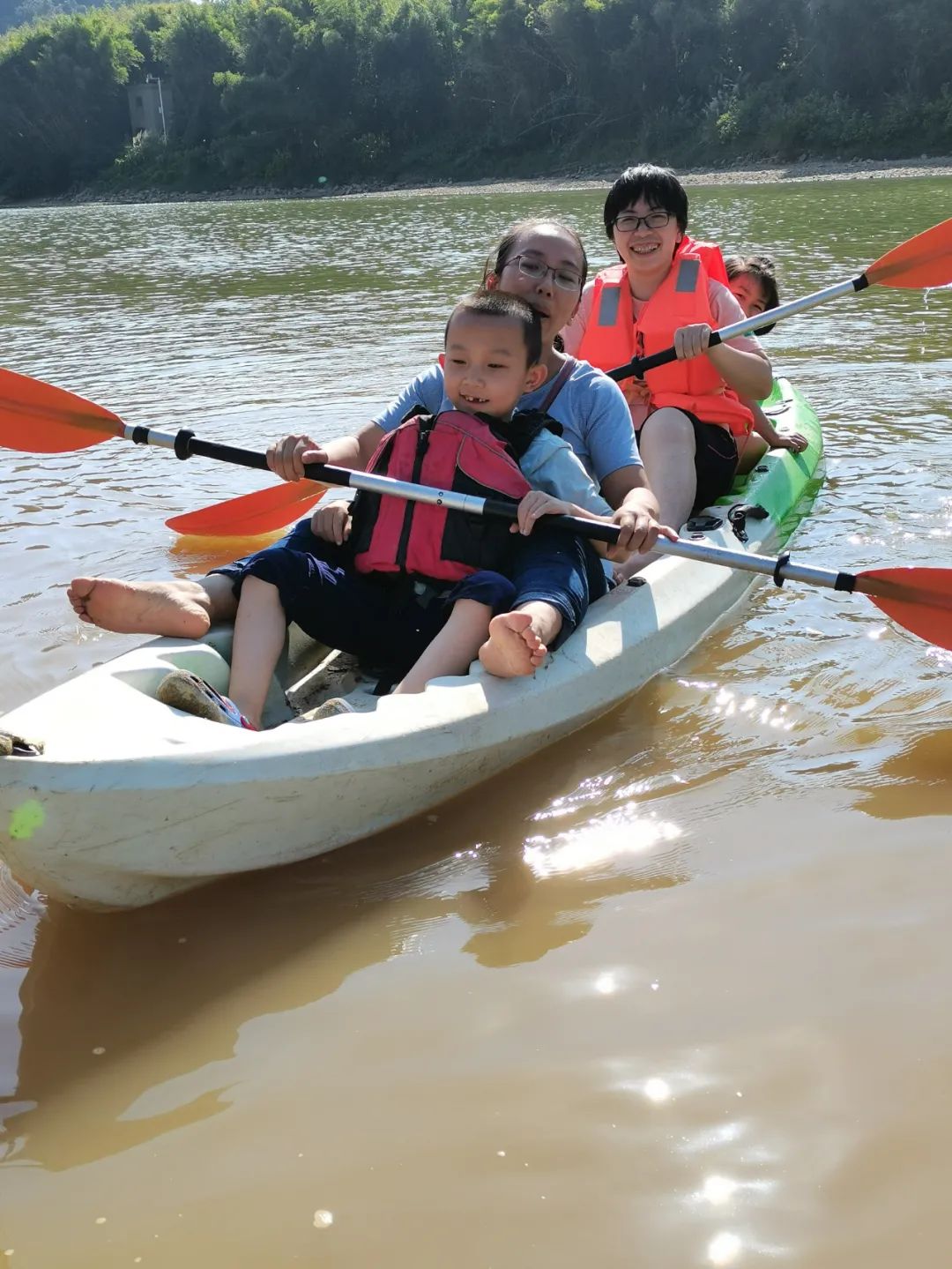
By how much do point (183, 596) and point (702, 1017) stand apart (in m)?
1.38

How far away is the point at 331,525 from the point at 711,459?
5.16ft

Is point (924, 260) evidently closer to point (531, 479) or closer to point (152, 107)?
point (531, 479)

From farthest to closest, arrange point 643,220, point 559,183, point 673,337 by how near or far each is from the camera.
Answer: point 559,183, point 673,337, point 643,220

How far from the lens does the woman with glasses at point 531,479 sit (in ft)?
8.52

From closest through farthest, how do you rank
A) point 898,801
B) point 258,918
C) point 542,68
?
1. point 258,918
2. point 898,801
3. point 542,68

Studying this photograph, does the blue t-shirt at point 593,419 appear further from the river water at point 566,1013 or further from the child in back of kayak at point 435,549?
the river water at point 566,1013

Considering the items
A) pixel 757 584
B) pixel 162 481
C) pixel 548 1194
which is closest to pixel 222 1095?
pixel 548 1194

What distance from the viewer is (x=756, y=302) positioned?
4.77 metres

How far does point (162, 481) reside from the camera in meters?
5.49

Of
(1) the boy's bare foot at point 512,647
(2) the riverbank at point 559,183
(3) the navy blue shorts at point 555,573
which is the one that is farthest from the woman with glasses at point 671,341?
(2) the riverbank at point 559,183

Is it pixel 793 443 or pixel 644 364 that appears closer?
pixel 644 364

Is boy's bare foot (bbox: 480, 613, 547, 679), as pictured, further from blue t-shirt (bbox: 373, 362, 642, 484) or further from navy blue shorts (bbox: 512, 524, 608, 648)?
blue t-shirt (bbox: 373, 362, 642, 484)

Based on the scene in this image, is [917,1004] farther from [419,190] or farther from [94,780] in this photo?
[419,190]

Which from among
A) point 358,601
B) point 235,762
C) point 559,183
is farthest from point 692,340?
point 559,183
